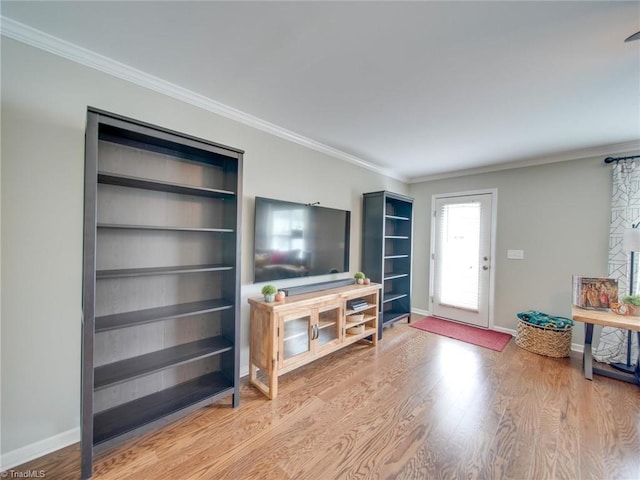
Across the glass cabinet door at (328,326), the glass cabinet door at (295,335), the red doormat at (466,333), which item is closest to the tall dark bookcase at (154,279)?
the glass cabinet door at (295,335)

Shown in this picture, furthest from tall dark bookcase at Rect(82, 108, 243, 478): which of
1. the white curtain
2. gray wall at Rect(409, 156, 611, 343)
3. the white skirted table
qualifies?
the white curtain

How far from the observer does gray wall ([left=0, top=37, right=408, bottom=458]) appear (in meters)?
1.40

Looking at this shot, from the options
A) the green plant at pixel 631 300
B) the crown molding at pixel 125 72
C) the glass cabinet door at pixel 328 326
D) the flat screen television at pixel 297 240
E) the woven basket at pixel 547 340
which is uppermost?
the crown molding at pixel 125 72

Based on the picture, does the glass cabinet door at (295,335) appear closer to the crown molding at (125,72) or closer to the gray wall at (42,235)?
the gray wall at (42,235)

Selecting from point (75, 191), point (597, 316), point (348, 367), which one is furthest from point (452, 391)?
point (75, 191)

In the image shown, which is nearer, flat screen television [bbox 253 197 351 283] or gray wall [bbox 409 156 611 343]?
flat screen television [bbox 253 197 351 283]

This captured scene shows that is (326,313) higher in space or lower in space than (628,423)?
higher

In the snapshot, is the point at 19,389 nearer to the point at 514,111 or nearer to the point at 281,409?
the point at 281,409

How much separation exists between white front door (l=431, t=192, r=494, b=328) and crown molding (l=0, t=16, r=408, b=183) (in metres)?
2.77

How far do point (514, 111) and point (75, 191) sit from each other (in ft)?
11.0

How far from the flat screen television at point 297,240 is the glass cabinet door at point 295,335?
47 cm

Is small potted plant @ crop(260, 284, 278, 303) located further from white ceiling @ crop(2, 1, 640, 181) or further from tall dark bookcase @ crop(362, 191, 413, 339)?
tall dark bookcase @ crop(362, 191, 413, 339)

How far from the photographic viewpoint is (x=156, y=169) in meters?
1.87

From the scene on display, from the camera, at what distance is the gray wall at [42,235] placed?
140cm
